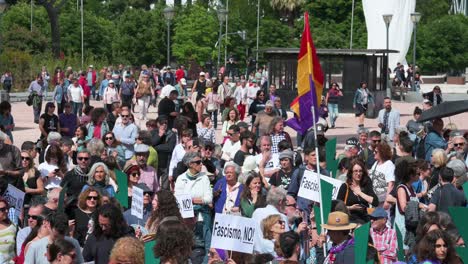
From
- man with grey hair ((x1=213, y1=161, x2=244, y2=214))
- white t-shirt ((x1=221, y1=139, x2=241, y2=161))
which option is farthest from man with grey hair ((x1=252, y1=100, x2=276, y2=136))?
man with grey hair ((x1=213, y1=161, x2=244, y2=214))

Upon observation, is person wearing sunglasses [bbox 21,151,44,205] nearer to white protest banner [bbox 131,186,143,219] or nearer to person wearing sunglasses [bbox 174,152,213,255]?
person wearing sunglasses [bbox 174,152,213,255]

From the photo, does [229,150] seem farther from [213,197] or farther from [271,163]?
[213,197]

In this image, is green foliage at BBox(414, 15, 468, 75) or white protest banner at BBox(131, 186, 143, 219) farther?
green foliage at BBox(414, 15, 468, 75)

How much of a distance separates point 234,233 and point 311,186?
9.44 ft

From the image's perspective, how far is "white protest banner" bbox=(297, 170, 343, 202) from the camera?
43.9 ft

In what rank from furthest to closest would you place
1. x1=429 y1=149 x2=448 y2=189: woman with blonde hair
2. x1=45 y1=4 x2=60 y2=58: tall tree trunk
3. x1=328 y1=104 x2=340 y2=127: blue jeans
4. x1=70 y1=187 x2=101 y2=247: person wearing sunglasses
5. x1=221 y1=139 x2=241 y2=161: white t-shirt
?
x1=45 y1=4 x2=60 y2=58: tall tree trunk
x1=328 y1=104 x2=340 y2=127: blue jeans
x1=221 y1=139 x2=241 y2=161: white t-shirt
x1=429 y1=149 x2=448 y2=189: woman with blonde hair
x1=70 y1=187 x2=101 y2=247: person wearing sunglasses

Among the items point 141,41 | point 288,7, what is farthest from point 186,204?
point 288,7

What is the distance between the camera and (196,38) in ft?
257

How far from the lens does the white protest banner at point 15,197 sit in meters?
13.1

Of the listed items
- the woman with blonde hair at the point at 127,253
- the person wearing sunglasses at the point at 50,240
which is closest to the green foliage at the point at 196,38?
the person wearing sunglasses at the point at 50,240

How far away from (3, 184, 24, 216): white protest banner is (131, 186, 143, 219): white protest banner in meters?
1.07

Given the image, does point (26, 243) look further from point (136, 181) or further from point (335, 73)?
point (335, 73)

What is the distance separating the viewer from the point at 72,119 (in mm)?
22750

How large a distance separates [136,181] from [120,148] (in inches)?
188
